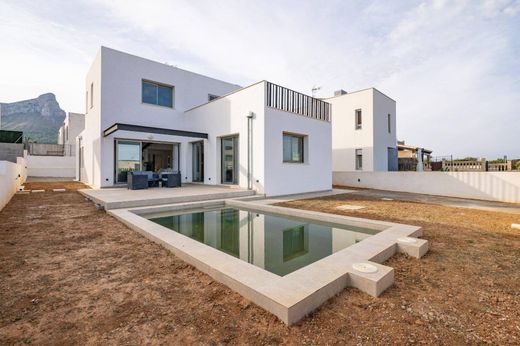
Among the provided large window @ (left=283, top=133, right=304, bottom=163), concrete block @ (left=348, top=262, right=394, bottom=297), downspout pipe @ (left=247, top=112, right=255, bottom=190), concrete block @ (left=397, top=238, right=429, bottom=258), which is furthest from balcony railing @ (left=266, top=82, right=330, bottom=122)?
concrete block @ (left=348, top=262, right=394, bottom=297)

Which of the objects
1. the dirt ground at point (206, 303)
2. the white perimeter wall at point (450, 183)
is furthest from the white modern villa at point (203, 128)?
the dirt ground at point (206, 303)

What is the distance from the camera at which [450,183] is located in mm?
11039

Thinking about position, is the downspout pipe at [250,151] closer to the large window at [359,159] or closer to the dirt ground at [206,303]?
the dirt ground at [206,303]

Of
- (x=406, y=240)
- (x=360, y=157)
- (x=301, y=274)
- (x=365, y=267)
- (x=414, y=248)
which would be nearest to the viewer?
(x=301, y=274)

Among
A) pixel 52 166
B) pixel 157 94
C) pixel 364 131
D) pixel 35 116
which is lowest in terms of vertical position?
pixel 52 166

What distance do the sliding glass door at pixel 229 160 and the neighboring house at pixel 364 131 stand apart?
9.27 metres

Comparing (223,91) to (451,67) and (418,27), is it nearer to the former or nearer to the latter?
(418,27)

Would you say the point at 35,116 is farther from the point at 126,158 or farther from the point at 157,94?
the point at 126,158

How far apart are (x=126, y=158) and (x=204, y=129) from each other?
379 centimetres

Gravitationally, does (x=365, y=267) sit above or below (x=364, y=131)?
below

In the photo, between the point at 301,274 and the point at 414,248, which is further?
the point at 414,248

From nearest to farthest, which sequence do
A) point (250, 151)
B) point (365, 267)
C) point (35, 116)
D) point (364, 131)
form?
point (365, 267), point (250, 151), point (364, 131), point (35, 116)

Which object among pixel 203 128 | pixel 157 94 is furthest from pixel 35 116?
pixel 203 128

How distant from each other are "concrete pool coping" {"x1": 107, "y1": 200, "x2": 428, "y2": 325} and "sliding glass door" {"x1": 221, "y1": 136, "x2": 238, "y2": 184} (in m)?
6.28
